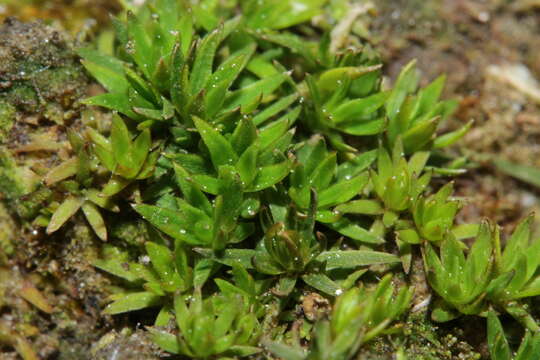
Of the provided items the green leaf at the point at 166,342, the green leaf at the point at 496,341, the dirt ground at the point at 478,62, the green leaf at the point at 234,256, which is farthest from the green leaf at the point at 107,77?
the green leaf at the point at 496,341

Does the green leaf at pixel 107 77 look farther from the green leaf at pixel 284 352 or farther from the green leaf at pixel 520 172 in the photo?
the green leaf at pixel 520 172

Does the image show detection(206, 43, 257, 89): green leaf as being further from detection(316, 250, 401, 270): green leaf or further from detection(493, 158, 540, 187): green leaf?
detection(493, 158, 540, 187): green leaf

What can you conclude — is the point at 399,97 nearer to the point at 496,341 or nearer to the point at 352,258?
the point at 352,258

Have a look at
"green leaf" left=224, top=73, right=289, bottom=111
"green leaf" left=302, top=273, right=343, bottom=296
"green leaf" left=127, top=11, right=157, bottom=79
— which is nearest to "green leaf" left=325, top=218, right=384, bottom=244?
"green leaf" left=302, top=273, right=343, bottom=296

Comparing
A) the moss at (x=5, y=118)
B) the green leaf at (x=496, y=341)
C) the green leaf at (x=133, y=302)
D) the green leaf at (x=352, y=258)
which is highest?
the moss at (x=5, y=118)

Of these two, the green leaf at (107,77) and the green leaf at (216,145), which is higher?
the green leaf at (107,77)

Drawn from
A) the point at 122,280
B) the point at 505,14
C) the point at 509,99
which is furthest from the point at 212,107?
the point at 505,14

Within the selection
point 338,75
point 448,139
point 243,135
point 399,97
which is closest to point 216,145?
point 243,135
